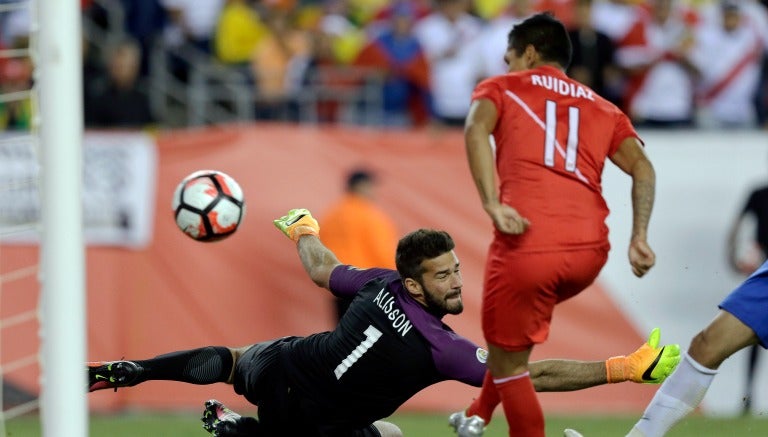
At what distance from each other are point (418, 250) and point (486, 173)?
842 millimetres

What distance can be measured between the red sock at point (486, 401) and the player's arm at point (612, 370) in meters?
0.27

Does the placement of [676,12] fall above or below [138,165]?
above

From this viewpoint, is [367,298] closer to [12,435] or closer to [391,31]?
[12,435]

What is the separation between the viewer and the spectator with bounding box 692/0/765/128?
13.5 m

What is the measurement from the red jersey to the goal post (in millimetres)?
1941

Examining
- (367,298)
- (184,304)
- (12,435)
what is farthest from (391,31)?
(367,298)

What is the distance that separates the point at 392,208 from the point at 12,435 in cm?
427

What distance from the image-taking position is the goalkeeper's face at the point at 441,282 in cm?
670

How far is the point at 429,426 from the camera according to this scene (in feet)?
36.8

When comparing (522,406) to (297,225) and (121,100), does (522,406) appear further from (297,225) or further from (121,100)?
(121,100)

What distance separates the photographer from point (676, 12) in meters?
14.0

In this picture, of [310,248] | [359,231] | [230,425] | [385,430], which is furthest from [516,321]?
[359,231]

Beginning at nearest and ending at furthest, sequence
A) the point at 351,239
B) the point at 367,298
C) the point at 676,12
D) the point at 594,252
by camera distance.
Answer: the point at 594,252, the point at 367,298, the point at 351,239, the point at 676,12

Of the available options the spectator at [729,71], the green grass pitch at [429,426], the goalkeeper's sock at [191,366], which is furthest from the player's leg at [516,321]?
the spectator at [729,71]
